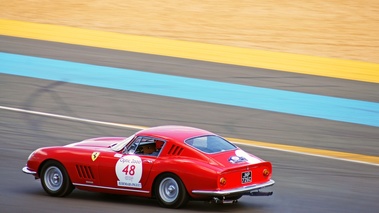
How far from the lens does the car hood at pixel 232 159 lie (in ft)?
30.5

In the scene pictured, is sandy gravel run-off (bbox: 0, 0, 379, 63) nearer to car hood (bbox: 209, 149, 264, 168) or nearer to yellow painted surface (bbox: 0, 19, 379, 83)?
yellow painted surface (bbox: 0, 19, 379, 83)

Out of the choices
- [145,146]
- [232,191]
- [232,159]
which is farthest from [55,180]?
[232,191]

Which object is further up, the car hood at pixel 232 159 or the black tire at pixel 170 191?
the car hood at pixel 232 159

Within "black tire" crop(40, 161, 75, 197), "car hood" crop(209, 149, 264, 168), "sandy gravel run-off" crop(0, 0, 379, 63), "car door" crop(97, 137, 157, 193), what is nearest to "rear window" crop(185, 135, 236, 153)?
"car hood" crop(209, 149, 264, 168)

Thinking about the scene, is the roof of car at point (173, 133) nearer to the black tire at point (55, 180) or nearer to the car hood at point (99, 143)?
the car hood at point (99, 143)

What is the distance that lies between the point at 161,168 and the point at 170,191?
302mm

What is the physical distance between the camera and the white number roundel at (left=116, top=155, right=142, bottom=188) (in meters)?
9.49

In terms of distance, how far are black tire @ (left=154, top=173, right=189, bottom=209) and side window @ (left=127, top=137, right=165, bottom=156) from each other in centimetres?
49

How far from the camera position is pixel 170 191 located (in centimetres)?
→ 934

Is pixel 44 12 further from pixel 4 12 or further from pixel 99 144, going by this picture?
pixel 99 144

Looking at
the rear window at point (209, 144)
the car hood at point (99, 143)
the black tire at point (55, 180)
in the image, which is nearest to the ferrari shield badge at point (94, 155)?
the car hood at point (99, 143)

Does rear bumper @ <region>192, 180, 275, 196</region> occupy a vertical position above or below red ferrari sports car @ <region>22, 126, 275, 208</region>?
below

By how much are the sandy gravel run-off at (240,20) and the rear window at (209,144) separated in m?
10.5

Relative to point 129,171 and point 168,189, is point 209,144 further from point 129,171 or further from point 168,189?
point 129,171
